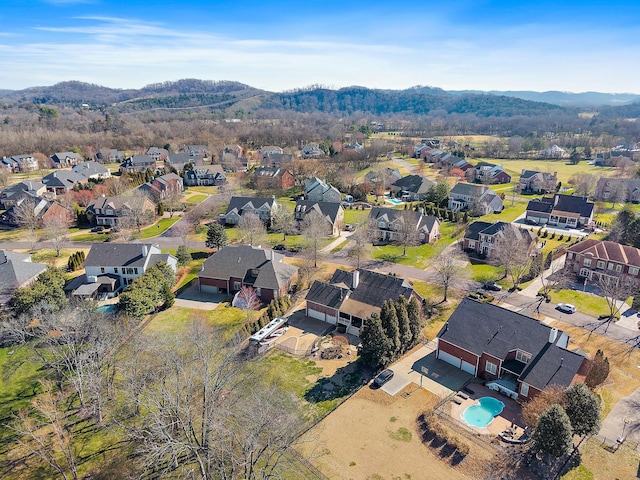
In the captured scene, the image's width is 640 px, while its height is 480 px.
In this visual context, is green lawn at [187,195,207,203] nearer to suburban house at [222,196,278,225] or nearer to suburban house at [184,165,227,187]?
suburban house at [184,165,227,187]

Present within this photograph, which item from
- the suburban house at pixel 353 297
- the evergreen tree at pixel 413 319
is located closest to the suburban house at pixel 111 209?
the suburban house at pixel 353 297

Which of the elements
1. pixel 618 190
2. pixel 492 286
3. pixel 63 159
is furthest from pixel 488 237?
pixel 63 159

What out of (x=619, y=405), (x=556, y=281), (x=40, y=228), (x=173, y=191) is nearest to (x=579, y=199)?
(x=556, y=281)

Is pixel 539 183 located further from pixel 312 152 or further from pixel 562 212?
pixel 312 152

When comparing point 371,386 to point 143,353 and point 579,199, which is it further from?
point 579,199

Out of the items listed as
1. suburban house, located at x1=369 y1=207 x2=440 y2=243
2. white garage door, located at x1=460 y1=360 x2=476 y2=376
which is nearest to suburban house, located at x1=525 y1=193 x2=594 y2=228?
suburban house, located at x1=369 y1=207 x2=440 y2=243

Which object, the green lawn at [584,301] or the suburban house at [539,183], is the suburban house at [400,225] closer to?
the green lawn at [584,301]
